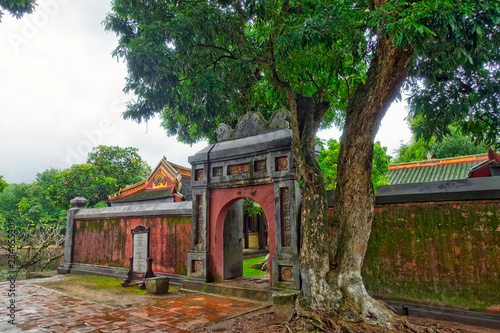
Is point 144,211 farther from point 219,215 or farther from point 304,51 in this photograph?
point 304,51

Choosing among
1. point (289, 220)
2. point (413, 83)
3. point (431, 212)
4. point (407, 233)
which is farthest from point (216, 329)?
point (413, 83)

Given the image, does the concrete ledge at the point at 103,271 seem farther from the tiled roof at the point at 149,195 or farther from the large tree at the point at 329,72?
the tiled roof at the point at 149,195

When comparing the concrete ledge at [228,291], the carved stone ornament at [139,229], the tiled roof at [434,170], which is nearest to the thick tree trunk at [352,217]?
the concrete ledge at [228,291]

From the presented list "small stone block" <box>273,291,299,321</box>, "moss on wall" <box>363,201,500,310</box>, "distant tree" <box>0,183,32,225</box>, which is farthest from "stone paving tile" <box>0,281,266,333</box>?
"distant tree" <box>0,183,32,225</box>

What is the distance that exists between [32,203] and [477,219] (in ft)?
130

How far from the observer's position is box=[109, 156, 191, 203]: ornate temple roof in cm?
1884

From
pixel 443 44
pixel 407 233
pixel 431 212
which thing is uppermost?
pixel 443 44

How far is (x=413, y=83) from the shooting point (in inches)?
305

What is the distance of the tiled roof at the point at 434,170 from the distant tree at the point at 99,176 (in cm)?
2035

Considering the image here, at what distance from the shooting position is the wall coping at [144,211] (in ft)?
31.4

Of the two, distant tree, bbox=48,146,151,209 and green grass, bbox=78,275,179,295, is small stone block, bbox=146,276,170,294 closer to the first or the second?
green grass, bbox=78,275,179,295

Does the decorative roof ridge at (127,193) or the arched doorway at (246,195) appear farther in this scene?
the decorative roof ridge at (127,193)

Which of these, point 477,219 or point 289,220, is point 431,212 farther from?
point 289,220

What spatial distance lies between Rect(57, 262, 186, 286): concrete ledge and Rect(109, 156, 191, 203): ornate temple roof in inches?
256
